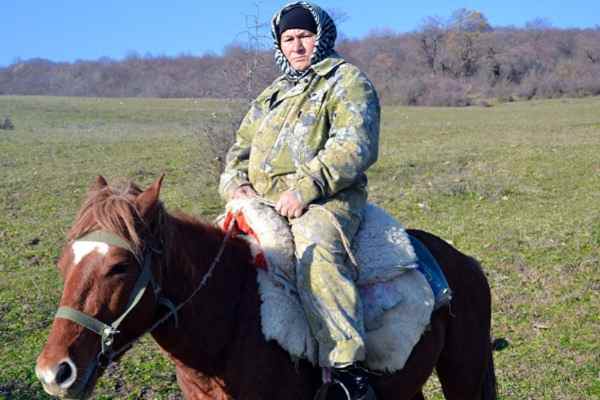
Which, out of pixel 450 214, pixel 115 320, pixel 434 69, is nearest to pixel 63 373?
pixel 115 320

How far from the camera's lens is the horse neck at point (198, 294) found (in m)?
2.75

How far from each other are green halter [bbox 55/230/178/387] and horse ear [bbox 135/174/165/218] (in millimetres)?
138

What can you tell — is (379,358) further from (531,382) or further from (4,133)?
(4,133)

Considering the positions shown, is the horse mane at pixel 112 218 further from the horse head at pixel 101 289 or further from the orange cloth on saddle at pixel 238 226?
the orange cloth on saddle at pixel 238 226

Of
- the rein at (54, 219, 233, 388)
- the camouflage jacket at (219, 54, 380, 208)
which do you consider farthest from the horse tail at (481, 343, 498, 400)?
the rein at (54, 219, 233, 388)

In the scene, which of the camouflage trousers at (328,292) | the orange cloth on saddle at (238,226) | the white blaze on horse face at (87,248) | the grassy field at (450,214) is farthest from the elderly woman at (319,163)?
the grassy field at (450,214)

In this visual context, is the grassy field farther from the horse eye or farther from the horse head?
the horse eye

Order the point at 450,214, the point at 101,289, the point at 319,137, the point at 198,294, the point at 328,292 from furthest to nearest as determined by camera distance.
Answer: the point at 450,214, the point at 319,137, the point at 328,292, the point at 198,294, the point at 101,289

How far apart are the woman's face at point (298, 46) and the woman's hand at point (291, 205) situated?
0.79 meters

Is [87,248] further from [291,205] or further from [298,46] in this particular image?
[298,46]

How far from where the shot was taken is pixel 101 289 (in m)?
2.36

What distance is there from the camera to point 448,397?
13.7ft

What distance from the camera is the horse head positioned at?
2281 mm

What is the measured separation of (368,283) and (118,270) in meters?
1.47
